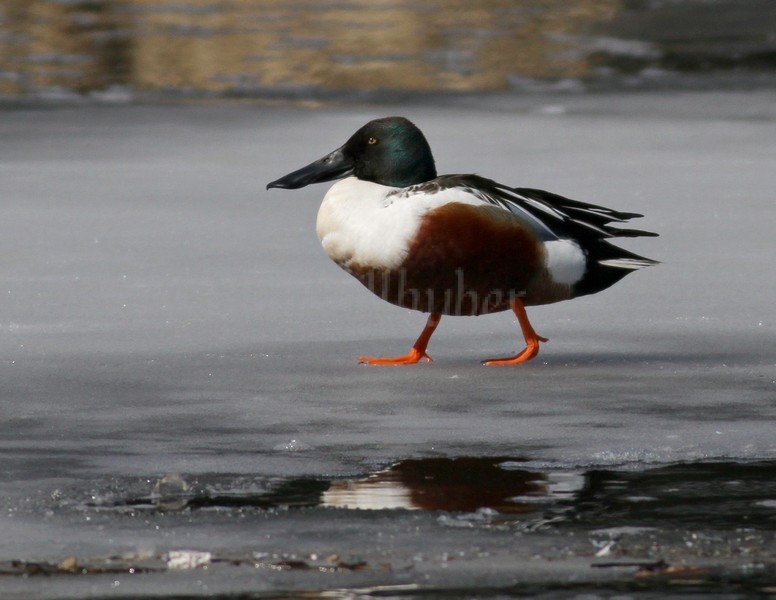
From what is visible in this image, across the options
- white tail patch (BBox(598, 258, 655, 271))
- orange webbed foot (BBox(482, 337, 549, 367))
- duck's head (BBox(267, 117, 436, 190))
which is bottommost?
orange webbed foot (BBox(482, 337, 549, 367))

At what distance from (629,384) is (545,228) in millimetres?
644

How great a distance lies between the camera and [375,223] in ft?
16.6

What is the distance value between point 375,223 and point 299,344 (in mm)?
671

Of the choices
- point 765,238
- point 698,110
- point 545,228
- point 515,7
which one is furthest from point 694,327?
point 515,7

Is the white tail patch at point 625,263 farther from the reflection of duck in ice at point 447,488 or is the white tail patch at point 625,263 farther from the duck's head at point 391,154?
the reflection of duck in ice at point 447,488

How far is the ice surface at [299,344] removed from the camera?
12.8 ft

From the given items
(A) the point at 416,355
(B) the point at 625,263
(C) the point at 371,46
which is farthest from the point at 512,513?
(C) the point at 371,46

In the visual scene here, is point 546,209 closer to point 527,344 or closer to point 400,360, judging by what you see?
point 527,344

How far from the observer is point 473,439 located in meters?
4.20

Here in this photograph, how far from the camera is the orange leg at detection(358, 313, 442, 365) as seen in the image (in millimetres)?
5238

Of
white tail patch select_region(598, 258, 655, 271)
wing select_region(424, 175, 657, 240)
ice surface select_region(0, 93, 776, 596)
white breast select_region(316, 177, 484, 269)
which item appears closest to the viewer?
ice surface select_region(0, 93, 776, 596)

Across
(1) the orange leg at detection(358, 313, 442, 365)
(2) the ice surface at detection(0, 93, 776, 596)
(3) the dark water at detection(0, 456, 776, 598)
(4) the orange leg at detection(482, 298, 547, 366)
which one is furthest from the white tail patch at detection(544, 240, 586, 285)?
(3) the dark water at detection(0, 456, 776, 598)

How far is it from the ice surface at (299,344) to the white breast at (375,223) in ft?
1.20

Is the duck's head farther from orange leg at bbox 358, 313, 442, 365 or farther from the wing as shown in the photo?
orange leg at bbox 358, 313, 442, 365
